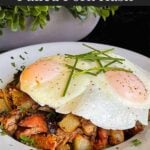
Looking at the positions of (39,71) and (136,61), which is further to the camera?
(136,61)

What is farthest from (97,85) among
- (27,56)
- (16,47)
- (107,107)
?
(16,47)

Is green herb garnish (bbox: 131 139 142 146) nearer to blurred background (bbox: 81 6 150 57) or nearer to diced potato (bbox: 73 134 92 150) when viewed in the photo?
diced potato (bbox: 73 134 92 150)

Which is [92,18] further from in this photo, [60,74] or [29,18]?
[60,74]

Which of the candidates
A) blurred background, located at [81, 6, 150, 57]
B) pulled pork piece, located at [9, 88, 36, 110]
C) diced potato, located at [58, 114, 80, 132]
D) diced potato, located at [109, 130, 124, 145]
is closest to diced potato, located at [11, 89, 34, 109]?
pulled pork piece, located at [9, 88, 36, 110]

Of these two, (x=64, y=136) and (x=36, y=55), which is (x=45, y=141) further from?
(x=36, y=55)

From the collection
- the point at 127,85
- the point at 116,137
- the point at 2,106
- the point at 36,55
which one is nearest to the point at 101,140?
the point at 116,137

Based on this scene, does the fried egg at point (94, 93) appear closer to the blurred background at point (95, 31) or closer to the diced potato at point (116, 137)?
the diced potato at point (116, 137)
